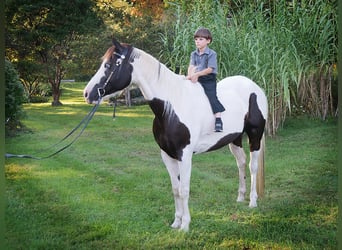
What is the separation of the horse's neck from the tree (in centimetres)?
29

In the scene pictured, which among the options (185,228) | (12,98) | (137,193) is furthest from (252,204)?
(12,98)

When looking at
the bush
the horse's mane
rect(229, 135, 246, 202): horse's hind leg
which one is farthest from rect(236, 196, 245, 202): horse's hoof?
the bush

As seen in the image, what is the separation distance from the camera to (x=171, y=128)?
2020mm

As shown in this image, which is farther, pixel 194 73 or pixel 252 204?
pixel 252 204

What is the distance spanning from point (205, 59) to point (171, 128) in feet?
1.20

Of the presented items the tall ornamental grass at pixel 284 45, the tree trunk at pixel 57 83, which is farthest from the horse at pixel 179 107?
the tree trunk at pixel 57 83

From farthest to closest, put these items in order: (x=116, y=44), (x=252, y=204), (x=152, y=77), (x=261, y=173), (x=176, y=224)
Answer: (x=261, y=173)
(x=252, y=204)
(x=176, y=224)
(x=152, y=77)
(x=116, y=44)

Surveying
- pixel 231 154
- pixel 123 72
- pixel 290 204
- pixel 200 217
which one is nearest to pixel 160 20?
pixel 123 72

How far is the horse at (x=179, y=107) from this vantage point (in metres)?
1.88

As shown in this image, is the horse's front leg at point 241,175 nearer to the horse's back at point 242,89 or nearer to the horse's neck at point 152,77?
the horse's back at point 242,89

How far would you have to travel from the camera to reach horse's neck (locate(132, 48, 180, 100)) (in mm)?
1921

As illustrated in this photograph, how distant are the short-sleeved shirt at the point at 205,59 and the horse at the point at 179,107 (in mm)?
91

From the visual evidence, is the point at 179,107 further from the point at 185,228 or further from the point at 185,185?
the point at 185,228

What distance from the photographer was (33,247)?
197cm
